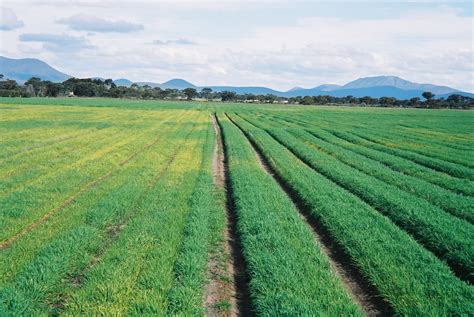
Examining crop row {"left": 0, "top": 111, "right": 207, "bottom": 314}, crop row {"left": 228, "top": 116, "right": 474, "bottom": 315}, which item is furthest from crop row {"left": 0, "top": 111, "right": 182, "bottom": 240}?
crop row {"left": 228, "top": 116, "right": 474, "bottom": 315}

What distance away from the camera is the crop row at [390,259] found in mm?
7016

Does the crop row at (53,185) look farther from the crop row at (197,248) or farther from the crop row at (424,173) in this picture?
the crop row at (424,173)

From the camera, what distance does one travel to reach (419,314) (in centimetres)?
661

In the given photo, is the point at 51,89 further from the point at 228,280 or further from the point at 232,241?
the point at 228,280

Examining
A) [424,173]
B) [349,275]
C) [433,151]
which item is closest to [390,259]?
[349,275]

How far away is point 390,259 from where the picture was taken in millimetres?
8781

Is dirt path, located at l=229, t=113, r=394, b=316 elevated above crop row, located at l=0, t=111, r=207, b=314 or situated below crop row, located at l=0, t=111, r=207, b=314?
below

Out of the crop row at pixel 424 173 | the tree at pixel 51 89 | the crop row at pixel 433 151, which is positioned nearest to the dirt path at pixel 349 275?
the crop row at pixel 424 173

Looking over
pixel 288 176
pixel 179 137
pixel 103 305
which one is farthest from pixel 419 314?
pixel 179 137

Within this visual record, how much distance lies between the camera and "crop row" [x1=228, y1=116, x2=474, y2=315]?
7.02 m

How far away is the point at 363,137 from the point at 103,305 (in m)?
35.0

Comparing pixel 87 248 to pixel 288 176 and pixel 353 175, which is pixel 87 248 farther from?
pixel 353 175

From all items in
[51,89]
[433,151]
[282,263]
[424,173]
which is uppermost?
[51,89]

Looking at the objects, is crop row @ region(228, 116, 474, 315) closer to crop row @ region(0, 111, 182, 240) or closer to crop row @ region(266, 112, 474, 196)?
crop row @ region(266, 112, 474, 196)
